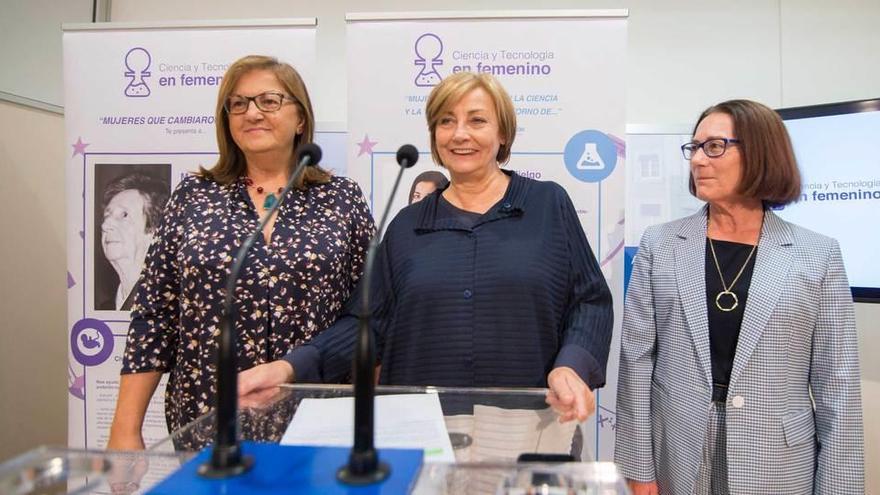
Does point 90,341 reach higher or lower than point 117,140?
lower

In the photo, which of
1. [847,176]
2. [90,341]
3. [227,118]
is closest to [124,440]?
[227,118]

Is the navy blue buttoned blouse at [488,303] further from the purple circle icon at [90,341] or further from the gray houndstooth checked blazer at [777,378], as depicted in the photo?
the purple circle icon at [90,341]

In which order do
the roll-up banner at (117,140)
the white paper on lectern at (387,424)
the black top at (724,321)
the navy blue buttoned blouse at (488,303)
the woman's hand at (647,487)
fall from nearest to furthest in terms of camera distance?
the white paper on lectern at (387,424), the navy blue buttoned blouse at (488,303), the black top at (724,321), the woman's hand at (647,487), the roll-up banner at (117,140)

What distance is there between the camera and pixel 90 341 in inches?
104

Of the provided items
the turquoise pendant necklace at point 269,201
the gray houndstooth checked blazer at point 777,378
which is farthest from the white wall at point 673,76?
the turquoise pendant necklace at point 269,201

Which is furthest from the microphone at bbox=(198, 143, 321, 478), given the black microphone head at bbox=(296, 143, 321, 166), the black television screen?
the black television screen

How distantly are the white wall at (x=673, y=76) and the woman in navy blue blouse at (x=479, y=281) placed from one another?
230 cm

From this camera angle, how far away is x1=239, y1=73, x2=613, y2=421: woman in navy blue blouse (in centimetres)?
144

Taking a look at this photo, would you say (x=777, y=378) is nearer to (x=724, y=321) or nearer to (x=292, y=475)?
(x=724, y=321)

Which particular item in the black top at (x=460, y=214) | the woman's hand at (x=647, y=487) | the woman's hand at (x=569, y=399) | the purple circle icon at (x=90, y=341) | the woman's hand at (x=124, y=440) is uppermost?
the black top at (x=460, y=214)

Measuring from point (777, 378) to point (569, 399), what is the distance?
95 centimetres

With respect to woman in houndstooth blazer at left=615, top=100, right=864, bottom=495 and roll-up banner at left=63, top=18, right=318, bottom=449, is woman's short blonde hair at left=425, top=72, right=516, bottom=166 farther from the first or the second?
roll-up banner at left=63, top=18, right=318, bottom=449

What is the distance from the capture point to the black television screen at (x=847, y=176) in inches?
95.1

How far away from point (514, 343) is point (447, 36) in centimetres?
157
